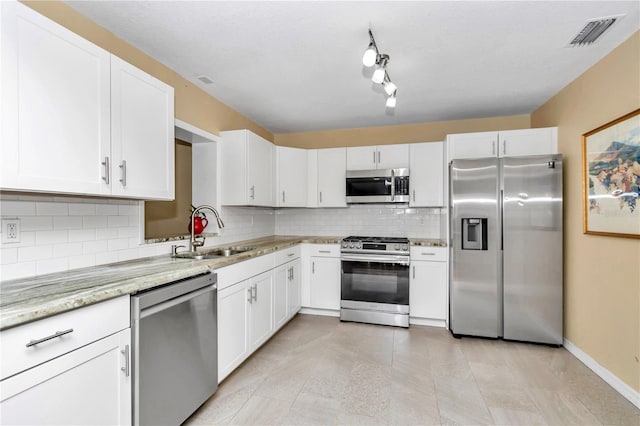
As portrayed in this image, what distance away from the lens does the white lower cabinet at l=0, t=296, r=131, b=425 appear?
1.03 metres

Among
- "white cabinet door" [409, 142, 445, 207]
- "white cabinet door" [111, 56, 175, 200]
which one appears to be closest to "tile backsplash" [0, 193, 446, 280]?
"white cabinet door" [111, 56, 175, 200]

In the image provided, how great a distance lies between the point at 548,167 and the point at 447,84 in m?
1.23

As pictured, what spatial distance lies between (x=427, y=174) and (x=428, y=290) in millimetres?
1390

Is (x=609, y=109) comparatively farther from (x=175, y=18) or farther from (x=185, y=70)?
(x=185, y=70)

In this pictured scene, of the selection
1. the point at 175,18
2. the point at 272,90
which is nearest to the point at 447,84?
the point at 272,90

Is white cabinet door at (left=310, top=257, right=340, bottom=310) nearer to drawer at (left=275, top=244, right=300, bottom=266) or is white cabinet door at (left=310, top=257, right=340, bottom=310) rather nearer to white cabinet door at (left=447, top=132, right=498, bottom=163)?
drawer at (left=275, top=244, right=300, bottom=266)

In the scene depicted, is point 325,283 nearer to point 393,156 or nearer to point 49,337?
point 393,156

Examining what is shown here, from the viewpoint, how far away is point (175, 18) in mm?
1899

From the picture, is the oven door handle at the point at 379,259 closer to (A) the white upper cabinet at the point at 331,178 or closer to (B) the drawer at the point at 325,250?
(B) the drawer at the point at 325,250

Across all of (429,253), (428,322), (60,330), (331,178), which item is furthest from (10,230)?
(428,322)

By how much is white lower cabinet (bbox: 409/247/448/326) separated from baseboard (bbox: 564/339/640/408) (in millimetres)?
1109

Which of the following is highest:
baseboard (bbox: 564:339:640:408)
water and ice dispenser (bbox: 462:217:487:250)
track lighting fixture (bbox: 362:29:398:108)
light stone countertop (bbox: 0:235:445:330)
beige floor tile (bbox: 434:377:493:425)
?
track lighting fixture (bbox: 362:29:398:108)

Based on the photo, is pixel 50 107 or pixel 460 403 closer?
pixel 50 107

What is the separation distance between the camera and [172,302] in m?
1.67
